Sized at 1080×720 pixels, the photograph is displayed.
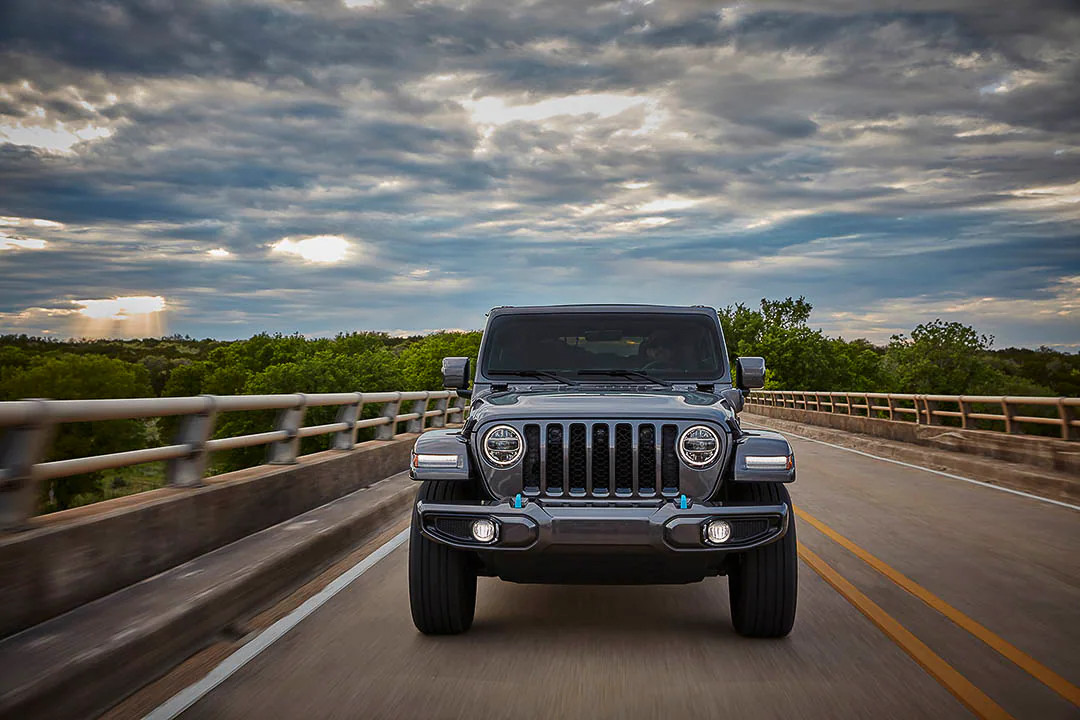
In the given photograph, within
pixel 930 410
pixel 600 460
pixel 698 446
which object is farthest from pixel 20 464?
pixel 930 410

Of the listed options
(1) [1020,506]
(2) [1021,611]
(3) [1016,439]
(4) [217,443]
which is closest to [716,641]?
(2) [1021,611]

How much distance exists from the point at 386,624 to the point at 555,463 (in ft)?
5.51

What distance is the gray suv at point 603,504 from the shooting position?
5.55 meters

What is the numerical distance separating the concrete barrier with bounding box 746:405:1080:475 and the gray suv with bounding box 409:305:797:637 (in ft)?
36.7

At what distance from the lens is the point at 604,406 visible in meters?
5.93

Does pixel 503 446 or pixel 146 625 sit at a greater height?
pixel 503 446

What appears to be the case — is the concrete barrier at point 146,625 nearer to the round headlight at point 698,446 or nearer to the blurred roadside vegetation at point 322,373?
the round headlight at point 698,446

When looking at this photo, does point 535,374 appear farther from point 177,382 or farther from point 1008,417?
point 177,382

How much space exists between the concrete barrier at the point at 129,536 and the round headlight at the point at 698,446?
11.5 ft

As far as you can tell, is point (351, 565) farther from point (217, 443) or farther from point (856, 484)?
point (856, 484)

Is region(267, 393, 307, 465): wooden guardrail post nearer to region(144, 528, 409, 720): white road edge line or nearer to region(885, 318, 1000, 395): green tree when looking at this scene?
region(144, 528, 409, 720): white road edge line

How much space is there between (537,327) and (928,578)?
3686 mm

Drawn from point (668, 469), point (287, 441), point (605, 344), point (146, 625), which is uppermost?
point (605, 344)

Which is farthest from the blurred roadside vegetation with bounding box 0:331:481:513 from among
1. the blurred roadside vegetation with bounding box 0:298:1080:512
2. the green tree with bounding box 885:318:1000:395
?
the green tree with bounding box 885:318:1000:395
